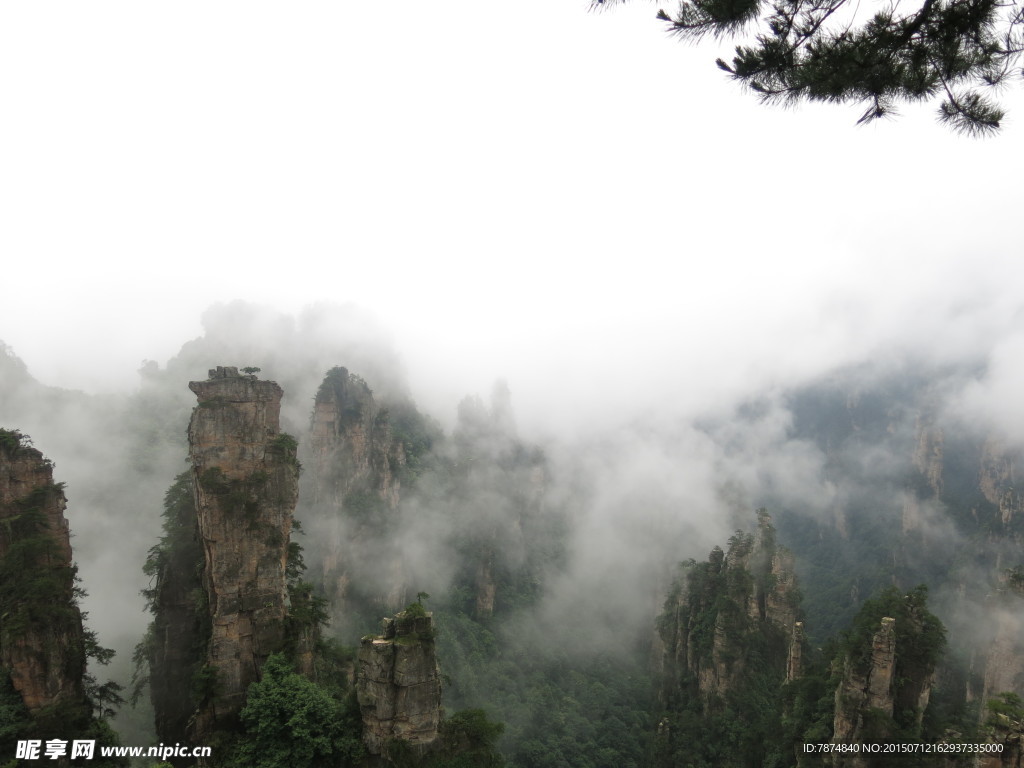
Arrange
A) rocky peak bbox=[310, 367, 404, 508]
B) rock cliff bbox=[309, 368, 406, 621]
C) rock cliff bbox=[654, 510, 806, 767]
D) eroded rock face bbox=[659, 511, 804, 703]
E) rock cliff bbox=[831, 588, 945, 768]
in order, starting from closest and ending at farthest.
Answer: rock cliff bbox=[831, 588, 945, 768] → rock cliff bbox=[654, 510, 806, 767] → eroded rock face bbox=[659, 511, 804, 703] → rock cliff bbox=[309, 368, 406, 621] → rocky peak bbox=[310, 367, 404, 508]

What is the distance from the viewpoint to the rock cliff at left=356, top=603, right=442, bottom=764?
17.8 meters

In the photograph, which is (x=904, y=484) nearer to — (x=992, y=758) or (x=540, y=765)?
(x=540, y=765)

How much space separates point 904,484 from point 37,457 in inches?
3527

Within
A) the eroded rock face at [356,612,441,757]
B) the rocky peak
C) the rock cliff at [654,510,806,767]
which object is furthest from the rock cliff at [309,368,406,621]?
the eroded rock face at [356,612,441,757]

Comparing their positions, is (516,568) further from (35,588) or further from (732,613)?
(35,588)

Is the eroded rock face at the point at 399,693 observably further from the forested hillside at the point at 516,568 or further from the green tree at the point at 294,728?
the green tree at the point at 294,728

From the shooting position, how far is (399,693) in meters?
17.9

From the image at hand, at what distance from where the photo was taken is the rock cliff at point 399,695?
17.8 metres

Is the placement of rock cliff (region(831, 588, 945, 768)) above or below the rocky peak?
below

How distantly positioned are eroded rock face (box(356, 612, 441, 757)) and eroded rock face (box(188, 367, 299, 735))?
15.6ft

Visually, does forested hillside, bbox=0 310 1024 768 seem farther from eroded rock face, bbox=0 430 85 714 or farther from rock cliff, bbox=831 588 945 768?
eroded rock face, bbox=0 430 85 714

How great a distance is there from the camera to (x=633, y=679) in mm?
53094

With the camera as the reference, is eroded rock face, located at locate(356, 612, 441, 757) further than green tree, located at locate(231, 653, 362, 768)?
Yes

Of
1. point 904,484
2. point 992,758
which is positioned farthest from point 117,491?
point 904,484
